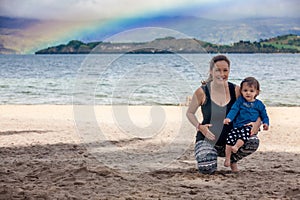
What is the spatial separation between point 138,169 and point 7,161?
5.77ft

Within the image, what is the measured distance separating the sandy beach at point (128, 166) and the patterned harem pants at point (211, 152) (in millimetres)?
113

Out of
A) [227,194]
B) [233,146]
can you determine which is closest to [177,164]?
[233,146]

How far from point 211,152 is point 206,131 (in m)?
0.26

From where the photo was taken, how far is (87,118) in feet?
34.1

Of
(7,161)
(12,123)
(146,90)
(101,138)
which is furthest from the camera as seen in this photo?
(146,90)

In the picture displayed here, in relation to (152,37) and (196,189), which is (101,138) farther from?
(196,189)

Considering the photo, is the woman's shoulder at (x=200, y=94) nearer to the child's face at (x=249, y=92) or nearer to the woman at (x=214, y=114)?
the woman at (x=214, y=114)

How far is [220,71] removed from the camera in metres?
4.84

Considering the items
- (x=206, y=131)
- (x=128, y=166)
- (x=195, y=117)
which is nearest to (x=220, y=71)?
(x=195, y=117)

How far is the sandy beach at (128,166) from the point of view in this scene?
167 inches

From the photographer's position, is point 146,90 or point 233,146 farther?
point 146,90

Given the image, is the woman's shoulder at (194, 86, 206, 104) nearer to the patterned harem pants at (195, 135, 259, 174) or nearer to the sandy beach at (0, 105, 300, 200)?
the patterned harem pants at (195, 135, 259, 174)

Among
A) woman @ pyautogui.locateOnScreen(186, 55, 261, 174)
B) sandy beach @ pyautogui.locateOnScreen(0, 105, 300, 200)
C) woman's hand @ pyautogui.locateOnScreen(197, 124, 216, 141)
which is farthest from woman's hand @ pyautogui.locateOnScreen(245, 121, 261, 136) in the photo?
sandy beach @ pyautogui.locateOnScreen(0, 105, 300, 200)

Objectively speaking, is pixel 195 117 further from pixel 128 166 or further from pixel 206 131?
pixel 128 166
